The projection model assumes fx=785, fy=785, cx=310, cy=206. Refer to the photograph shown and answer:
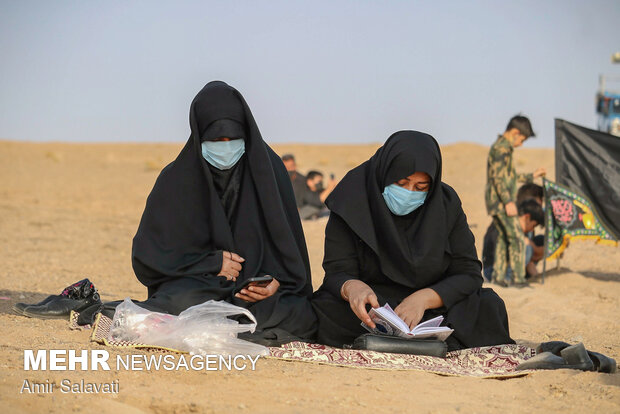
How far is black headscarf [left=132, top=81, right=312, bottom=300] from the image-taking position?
447cm

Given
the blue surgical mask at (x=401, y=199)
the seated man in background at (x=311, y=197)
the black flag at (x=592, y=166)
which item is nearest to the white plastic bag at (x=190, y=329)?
the blue surgical mask at (x=401, y=199)

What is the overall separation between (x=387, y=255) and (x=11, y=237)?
8.12 meters

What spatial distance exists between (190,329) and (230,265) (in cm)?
66

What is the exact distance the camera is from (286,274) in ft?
15.0

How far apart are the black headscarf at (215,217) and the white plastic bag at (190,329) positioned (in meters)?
0.48

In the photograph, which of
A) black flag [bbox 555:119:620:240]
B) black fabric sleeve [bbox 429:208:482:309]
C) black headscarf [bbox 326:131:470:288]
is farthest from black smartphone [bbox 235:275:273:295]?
black flag [bbox 555:119:620:240]

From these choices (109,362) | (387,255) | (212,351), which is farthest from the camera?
(387,255)

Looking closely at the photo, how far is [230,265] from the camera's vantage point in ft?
14.6

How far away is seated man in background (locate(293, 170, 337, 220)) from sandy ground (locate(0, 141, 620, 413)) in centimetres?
81

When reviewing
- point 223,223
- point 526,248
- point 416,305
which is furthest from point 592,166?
point 223,223

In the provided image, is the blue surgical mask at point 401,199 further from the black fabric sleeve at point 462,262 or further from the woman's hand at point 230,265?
the woman's hand at point 230,265

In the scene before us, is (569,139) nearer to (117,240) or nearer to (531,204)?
(531,204)

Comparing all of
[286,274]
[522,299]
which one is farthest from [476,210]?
[286,274]

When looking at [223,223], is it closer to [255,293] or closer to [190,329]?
[255,293]
